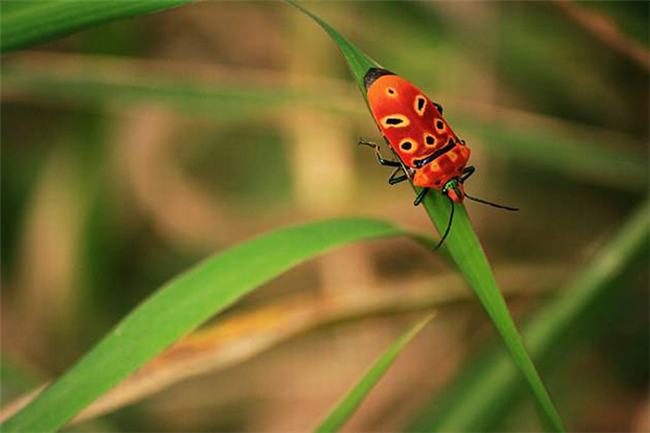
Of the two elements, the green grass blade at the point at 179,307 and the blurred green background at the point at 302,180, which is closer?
the green grass blade at the point at 179,307

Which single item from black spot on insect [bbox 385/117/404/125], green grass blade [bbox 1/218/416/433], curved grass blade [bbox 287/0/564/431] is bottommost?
curved grass blade [bbox 287/0/564/431]

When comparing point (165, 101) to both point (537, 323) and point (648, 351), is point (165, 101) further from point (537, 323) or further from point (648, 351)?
point (648, 351)

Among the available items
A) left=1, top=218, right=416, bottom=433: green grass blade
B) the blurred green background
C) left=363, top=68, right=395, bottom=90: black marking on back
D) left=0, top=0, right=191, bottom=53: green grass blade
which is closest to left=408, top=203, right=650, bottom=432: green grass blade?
the blurred green background

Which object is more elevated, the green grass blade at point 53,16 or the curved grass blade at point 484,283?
the green grass blade at point 53,16

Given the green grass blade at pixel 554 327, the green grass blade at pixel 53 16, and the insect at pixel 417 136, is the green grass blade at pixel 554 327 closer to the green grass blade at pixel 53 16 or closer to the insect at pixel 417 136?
the insect at pixel 417 136

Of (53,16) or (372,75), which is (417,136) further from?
(53,16)

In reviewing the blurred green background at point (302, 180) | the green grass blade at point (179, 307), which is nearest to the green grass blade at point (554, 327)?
the blurred green background at point (302, 180)

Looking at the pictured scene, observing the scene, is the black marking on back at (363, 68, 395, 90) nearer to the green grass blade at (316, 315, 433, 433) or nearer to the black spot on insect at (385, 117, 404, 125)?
the black spot on insect at (385, 117, 404, 125)
